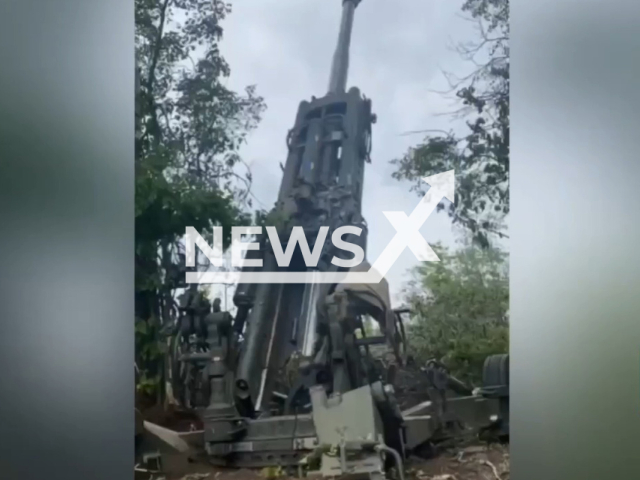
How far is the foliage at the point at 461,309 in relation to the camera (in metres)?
1.64

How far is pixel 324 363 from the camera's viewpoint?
161cm

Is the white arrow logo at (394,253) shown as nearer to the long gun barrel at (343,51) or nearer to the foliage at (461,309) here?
the foliage at (461,309)

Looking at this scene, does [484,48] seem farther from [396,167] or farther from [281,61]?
[281,61]

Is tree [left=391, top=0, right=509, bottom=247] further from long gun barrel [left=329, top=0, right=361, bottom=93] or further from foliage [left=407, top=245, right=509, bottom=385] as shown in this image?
long gun barrel [left=329, top=0, right=361, bottom=93]

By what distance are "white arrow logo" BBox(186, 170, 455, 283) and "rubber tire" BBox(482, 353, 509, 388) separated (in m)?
0.31

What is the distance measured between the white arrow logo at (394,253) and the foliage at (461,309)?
0.21 ft

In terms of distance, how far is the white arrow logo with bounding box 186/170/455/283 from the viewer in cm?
161

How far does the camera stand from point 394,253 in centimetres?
163

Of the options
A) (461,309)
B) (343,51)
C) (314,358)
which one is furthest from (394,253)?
(343,51)

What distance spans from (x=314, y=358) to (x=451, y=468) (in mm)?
472

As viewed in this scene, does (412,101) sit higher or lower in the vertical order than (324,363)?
higher

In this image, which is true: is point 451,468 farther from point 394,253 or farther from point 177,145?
point 177,145
